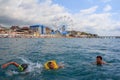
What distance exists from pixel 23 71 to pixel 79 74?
3535mm

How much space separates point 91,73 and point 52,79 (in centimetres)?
282

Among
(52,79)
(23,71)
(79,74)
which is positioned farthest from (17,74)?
(79,74)

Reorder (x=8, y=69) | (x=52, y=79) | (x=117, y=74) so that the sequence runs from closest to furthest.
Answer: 1. (x=52, y=79)
2. (x=117, y=74)
3. (x=8, y=69)

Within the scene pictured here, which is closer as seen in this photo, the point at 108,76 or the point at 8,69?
the point at 108,76

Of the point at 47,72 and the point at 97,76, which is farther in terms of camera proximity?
the point at 47,72

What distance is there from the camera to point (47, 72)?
46.0 feet

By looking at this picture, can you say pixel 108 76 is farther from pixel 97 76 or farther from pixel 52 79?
pixel 52 79

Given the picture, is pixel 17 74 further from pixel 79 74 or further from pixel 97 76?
pixel 97 76

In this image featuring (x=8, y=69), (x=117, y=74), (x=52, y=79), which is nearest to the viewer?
(x=52, y=79)

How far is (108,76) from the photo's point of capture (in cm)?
1304

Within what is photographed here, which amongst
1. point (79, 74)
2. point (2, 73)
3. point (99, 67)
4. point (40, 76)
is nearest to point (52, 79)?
point (40, 76)

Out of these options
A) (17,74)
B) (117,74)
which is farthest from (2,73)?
(117,74)

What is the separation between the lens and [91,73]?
13875mm

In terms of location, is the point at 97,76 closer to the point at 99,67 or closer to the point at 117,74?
the point at 117,74
